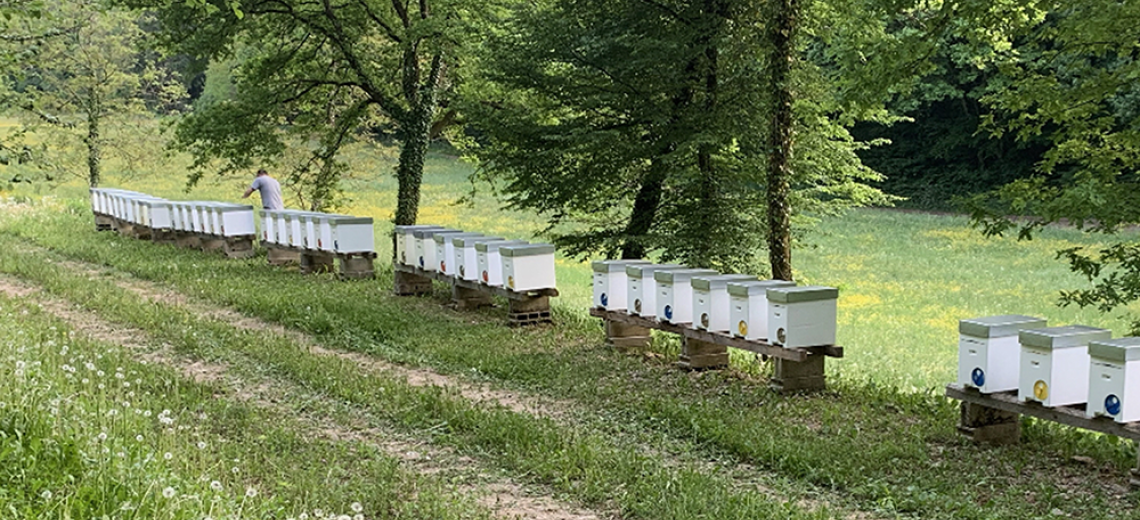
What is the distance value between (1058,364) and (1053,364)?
0.05 meters

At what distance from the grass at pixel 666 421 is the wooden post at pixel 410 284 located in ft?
4.25

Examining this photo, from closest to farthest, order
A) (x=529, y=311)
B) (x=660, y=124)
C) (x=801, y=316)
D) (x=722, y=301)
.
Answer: (x=801, y=316) < (x=722, y=301) < (x=529, y=311) < (x=660, y=124)

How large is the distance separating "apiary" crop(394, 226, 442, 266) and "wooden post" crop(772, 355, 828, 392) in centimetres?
733

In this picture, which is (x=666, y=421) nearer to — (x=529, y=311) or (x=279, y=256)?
(x=529, y=311)

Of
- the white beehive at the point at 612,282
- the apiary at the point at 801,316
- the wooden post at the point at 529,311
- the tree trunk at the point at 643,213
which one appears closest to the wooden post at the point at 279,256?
the tree trunk at the point at 643,213

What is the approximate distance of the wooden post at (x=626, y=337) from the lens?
11859 mm

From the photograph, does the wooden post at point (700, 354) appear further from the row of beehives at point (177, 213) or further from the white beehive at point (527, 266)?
the row of beehives at point (177, 213)

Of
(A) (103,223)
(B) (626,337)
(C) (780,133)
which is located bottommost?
(B) (626,337)

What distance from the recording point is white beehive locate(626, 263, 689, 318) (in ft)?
36.7

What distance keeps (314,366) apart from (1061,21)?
7687 mm

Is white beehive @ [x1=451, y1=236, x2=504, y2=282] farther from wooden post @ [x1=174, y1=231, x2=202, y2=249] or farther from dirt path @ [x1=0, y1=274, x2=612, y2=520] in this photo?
wooden post @ [x1=174, y1=231, x2=202, y2=249]

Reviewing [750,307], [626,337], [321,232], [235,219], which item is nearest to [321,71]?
[235,219]

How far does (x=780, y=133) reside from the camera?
39.2 feet

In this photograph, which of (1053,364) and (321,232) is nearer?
(1053,364)
